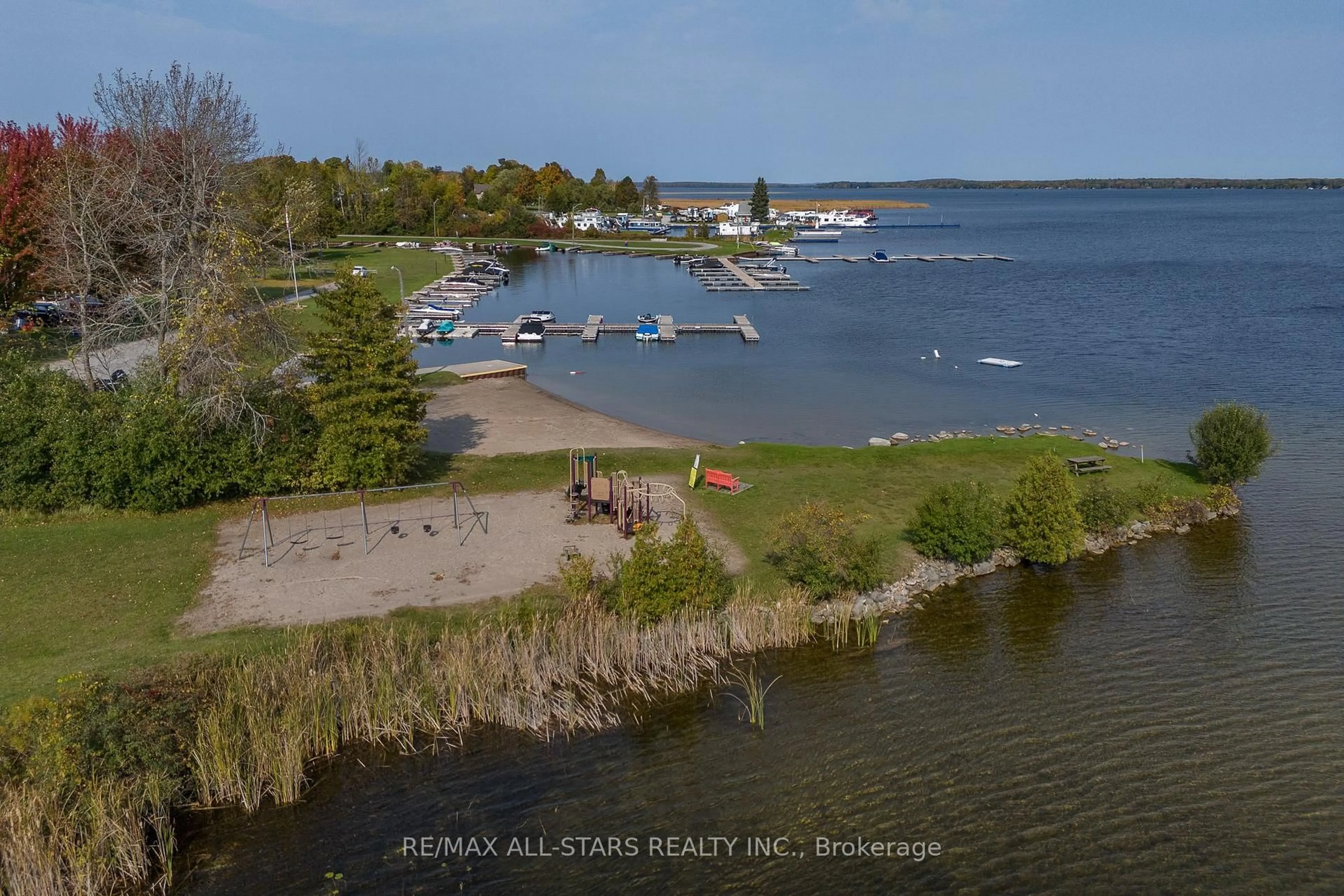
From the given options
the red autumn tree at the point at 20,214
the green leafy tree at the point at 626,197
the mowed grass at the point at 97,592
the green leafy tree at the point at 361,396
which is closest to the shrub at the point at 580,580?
the mowed grass at the point at 97,592

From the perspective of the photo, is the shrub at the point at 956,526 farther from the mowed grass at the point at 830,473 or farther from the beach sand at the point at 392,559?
the beach sand at the point at 392,559

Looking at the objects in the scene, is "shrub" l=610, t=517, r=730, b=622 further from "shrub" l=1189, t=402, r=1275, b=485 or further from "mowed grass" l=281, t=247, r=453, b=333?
"mowed grass" l=281, t=247, r=453, b=333

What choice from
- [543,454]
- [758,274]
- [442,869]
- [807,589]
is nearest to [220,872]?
[442,869]

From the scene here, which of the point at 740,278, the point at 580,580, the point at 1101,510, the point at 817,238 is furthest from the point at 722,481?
the point at 817,238

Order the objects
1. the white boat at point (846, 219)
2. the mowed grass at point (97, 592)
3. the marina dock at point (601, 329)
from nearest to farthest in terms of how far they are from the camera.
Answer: the mowed grass at point (97, 592) → the marina dock at point (601, 329) → the white boat at point (846, 219)

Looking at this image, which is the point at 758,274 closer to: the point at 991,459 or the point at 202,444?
the point at 991,459

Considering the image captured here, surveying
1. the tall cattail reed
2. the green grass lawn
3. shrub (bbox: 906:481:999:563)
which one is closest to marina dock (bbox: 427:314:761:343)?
the green grass lawn
